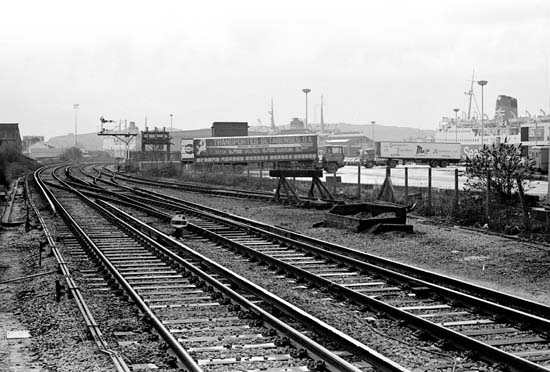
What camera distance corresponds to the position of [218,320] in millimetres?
9336

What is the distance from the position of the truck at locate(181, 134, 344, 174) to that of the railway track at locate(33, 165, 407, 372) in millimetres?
50078

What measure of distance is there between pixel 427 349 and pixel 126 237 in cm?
1181

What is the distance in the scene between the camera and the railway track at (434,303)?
312 inches

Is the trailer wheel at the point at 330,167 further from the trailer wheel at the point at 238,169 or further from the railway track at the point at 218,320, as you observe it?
the railway track at the point at 218,320

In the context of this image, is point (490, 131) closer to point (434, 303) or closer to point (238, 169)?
point (238, 169)

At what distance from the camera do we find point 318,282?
11.8 m

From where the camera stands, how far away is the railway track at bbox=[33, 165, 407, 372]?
24.3 ft

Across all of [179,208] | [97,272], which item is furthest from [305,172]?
[97,272]

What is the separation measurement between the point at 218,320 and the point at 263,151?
56492 millimetres

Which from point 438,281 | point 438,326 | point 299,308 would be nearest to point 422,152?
point 438,281

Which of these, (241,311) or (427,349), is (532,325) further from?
(241,311)

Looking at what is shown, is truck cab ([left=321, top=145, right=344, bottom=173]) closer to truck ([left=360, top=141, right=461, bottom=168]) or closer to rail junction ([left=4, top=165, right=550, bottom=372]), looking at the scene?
truck ([left=360, top=141, right=461, bottom=168])

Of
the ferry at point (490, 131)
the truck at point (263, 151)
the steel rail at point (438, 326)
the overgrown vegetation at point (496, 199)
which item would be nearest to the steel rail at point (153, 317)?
the steel rail at point (438, 326)

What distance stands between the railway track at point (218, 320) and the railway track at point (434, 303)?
3.98 ft
